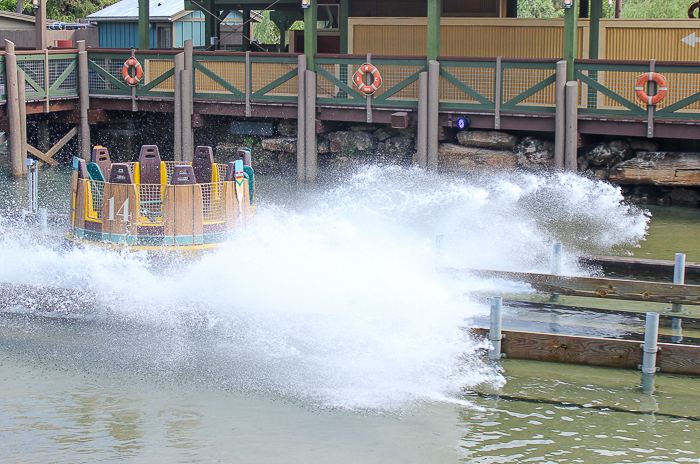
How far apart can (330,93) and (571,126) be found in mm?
5229

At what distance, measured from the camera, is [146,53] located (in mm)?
19859

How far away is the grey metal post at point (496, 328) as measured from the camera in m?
8.54

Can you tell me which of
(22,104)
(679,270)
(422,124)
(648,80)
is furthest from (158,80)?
(679,270)

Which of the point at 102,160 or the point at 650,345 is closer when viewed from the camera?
the point at 650,345

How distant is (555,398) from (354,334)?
7.63 ft

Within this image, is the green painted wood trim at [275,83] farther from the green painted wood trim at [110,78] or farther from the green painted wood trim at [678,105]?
the green painted wood trim at [678,105]

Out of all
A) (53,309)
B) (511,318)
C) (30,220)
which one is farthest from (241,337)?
(30,220)

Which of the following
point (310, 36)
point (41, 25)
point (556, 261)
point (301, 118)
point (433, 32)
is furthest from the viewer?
point (41, 25)

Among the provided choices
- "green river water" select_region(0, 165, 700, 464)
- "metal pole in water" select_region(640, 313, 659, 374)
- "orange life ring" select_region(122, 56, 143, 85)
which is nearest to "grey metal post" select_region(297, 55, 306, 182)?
"orange life ring" select_region(122, 56, 143, 85)

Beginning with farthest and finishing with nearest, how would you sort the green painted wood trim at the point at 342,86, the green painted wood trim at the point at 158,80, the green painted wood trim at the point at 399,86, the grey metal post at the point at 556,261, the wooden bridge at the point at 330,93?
1. the green painted wood trim at the point at 158,80
2. the green painted wood trim at the point at 342,86
3. the green painted wood trim at the point at 399,86
4. the wooden bridge at the point at 330,93
5. the grey metal post at the point at 556,261

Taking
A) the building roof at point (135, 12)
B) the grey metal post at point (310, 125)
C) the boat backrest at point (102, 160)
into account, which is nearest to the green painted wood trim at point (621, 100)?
the grey metal post at point (310, 125)

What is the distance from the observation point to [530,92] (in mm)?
16594

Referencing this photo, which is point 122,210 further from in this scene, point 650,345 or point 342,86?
point 342,86

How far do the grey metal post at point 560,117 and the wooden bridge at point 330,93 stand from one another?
0.12 feet
